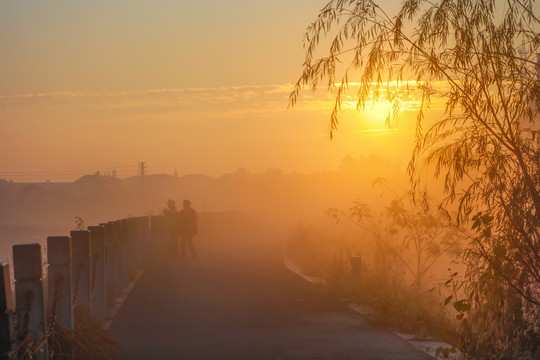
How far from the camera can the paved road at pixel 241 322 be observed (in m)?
11.9

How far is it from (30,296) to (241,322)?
593 centimetres

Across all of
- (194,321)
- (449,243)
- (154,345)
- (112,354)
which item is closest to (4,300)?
(112,354)

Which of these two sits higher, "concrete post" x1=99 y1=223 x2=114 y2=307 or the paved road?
"concrete post" x1=99 y1=223 x2=114 y2=307

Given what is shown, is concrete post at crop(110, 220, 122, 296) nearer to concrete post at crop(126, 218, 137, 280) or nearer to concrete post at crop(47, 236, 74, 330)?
concrete post at crop(126, 218, 137, 280)

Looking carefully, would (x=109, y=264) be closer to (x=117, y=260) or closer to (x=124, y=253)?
(x=117, y=260)

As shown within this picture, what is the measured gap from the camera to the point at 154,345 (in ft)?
40.7

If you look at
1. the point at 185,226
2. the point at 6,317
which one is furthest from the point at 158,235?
the point at 6,317

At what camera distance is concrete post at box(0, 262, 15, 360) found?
7.77 meters

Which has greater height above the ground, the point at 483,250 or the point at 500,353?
the point at 483,250

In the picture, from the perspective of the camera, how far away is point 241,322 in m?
14.5

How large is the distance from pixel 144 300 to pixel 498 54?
381 inches

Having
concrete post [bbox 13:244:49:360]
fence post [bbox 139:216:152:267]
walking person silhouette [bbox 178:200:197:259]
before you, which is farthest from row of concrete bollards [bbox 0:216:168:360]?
walking person silhouette [bbox 178:200:197:259]

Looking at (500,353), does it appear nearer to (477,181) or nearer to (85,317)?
(477,181)

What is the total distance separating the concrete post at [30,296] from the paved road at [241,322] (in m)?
2.52
